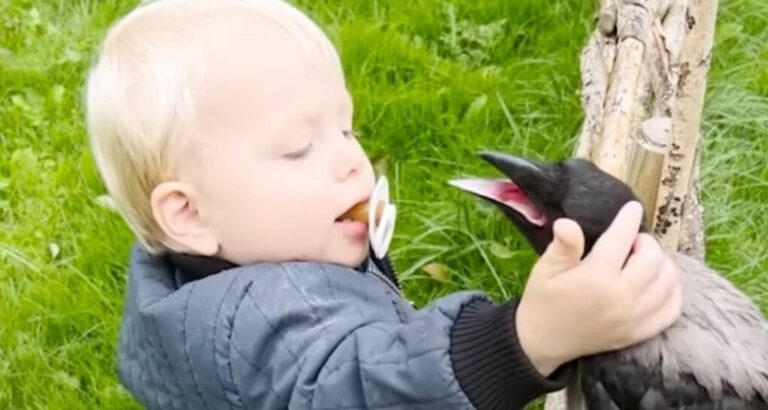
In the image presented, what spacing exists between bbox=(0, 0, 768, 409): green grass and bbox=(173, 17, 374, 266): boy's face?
1.27 metres

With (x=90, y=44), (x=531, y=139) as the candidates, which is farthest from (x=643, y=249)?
(x=90, y=44)

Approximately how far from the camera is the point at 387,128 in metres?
3.86

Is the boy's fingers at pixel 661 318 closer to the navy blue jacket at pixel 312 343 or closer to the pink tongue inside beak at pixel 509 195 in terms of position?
the navy blue jacket at pixel 312 343

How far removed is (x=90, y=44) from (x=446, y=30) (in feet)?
3.52

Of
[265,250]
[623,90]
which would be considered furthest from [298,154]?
[623,90]

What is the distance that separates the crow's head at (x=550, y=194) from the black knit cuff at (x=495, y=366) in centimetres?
18

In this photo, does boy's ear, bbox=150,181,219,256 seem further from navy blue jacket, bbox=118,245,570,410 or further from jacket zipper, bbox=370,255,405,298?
jacket zipper, bbox=370,255,405,298

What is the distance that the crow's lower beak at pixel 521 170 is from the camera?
1.90 meters

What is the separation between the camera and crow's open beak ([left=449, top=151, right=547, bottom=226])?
190cm

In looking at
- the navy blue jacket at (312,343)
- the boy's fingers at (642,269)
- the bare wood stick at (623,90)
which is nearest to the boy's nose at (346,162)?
the navy blue jacket at (312,343)

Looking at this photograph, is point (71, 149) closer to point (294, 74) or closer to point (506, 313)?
point (294, 74)

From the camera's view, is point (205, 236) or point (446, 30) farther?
point (446, 30)

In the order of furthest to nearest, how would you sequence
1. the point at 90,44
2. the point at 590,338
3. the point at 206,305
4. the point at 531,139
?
the point at 90,44 < the point at 531,139 < the point at 206,305 < the point at 590,338

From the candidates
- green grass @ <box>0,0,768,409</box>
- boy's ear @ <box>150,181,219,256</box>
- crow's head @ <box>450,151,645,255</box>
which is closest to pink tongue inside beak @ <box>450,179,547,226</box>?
crow's head @ <box>450,151,645,255</box>
